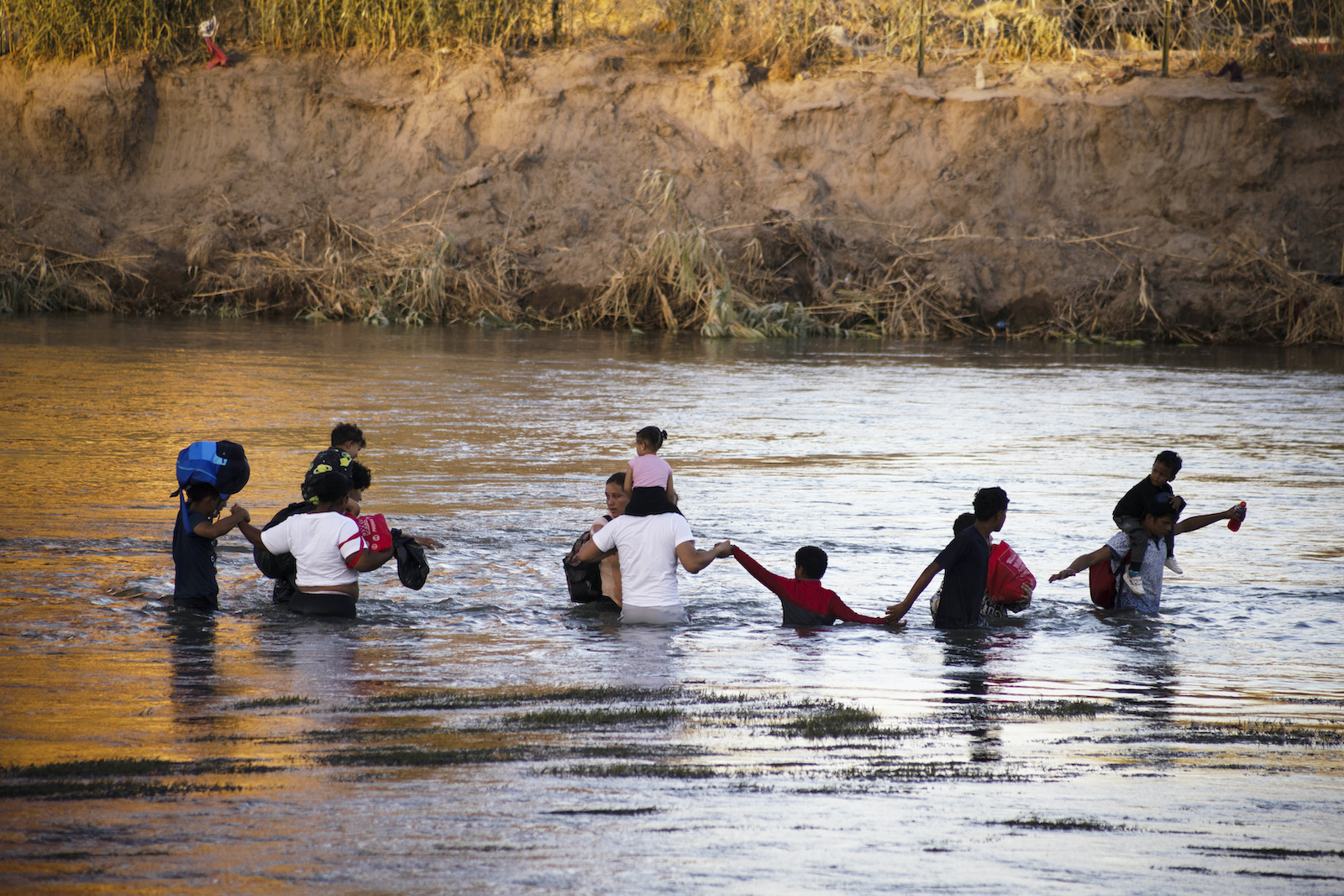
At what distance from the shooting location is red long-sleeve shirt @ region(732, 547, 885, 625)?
8.49m

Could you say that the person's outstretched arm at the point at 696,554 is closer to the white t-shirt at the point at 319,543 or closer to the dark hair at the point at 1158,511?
the white t-shirt at the point at 319,543

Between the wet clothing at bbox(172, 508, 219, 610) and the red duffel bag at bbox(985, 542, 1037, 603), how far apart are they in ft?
14.9

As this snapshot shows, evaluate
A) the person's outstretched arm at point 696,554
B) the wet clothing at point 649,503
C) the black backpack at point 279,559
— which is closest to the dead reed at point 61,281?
the black backpack at point 279,559

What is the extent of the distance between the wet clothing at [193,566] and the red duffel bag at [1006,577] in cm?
453

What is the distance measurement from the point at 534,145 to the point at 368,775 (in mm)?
31760

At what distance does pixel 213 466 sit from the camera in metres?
8.00

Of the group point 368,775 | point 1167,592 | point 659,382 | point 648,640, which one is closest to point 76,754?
point 368,775

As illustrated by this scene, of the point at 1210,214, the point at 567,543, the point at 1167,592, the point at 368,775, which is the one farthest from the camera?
the point at 1210,214

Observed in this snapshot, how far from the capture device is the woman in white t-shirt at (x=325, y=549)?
809 cm

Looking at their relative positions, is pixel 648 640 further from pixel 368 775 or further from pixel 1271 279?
pixel 1271 279

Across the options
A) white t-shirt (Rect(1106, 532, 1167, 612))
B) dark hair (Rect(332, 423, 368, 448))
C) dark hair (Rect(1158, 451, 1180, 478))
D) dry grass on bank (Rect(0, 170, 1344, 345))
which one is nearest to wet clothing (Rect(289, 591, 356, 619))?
dark hair (Rect(332, 423, 368, 448))

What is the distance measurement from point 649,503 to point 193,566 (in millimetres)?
2628

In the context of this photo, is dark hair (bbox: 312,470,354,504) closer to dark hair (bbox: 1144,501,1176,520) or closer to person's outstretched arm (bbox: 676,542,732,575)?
person's outstretched arm (bbox: 676,542,732,575)

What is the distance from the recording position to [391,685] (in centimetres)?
675
